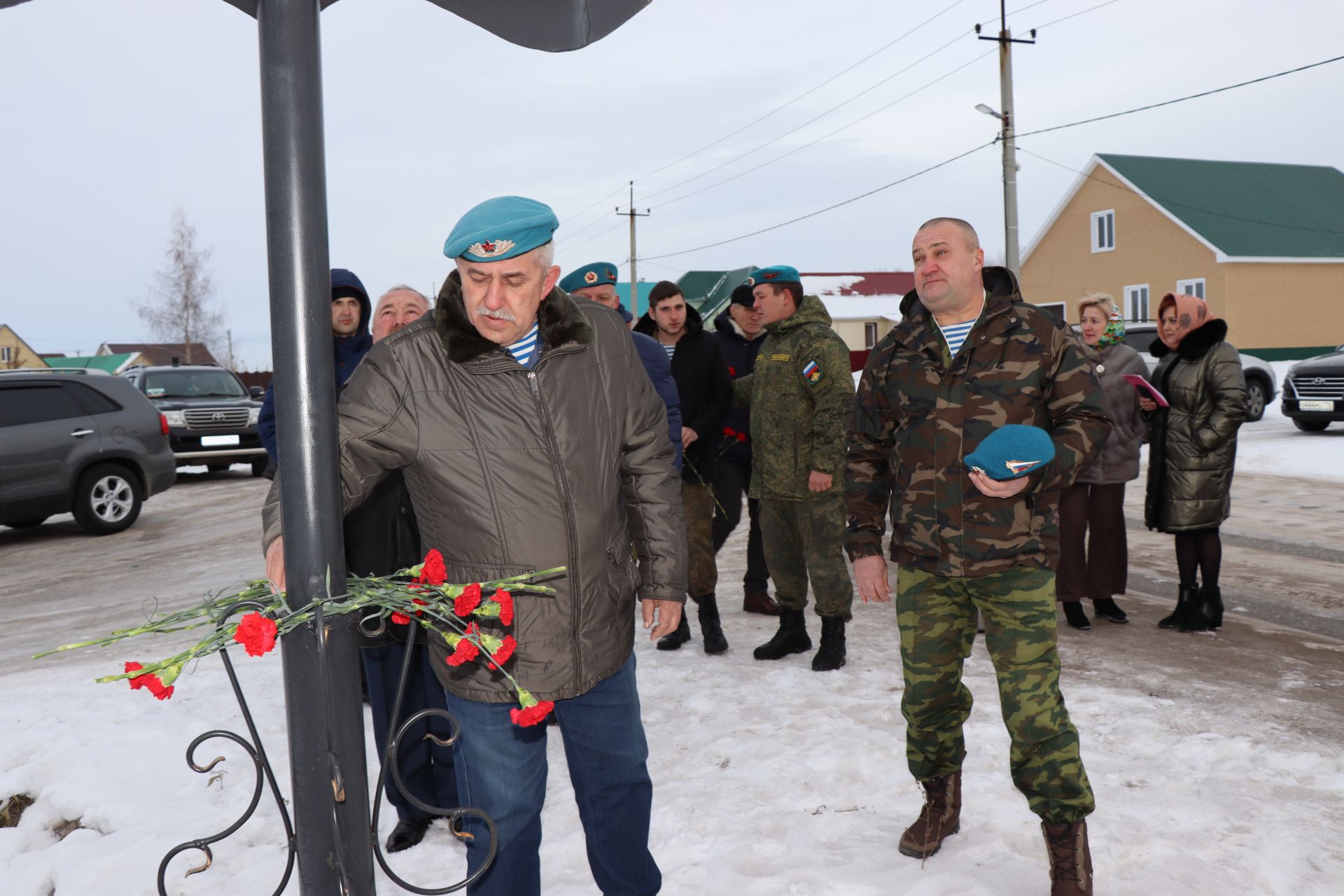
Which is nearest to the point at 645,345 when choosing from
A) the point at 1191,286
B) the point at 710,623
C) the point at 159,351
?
the point at 710,623

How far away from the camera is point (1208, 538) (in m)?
5.79

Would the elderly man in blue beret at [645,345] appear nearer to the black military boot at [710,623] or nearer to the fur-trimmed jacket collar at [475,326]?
the black military boot at [710,623]

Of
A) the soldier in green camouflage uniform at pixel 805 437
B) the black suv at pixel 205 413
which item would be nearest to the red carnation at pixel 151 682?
the soldier in green camouflage uniform at pixel 805 437

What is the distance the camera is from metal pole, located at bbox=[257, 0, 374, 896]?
1.68 m

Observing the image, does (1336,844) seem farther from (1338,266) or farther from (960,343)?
(1338,266)

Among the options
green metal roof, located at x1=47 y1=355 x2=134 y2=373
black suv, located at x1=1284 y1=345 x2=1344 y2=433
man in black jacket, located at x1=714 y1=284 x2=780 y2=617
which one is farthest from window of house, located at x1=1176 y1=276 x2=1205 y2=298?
green metal roof, located at x1=47 y1=355 x2=134 y2=373

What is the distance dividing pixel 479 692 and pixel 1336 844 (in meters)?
2.76

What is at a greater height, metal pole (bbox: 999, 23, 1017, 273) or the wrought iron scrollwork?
metal pole (bbox: 999, 23, 1017, 273)

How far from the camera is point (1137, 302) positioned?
1282 inches

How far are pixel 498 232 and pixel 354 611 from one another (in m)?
0.87

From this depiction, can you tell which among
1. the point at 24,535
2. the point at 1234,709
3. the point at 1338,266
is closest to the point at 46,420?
the point at 24,535

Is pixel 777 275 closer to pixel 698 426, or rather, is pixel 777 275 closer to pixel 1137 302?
pixel 698 426

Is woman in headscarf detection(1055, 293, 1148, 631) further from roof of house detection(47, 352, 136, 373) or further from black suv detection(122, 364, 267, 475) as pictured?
roof of house detection(47, 352, 136, 373)

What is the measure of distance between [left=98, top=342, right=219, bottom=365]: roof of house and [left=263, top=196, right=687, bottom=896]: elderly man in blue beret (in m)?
57.7
